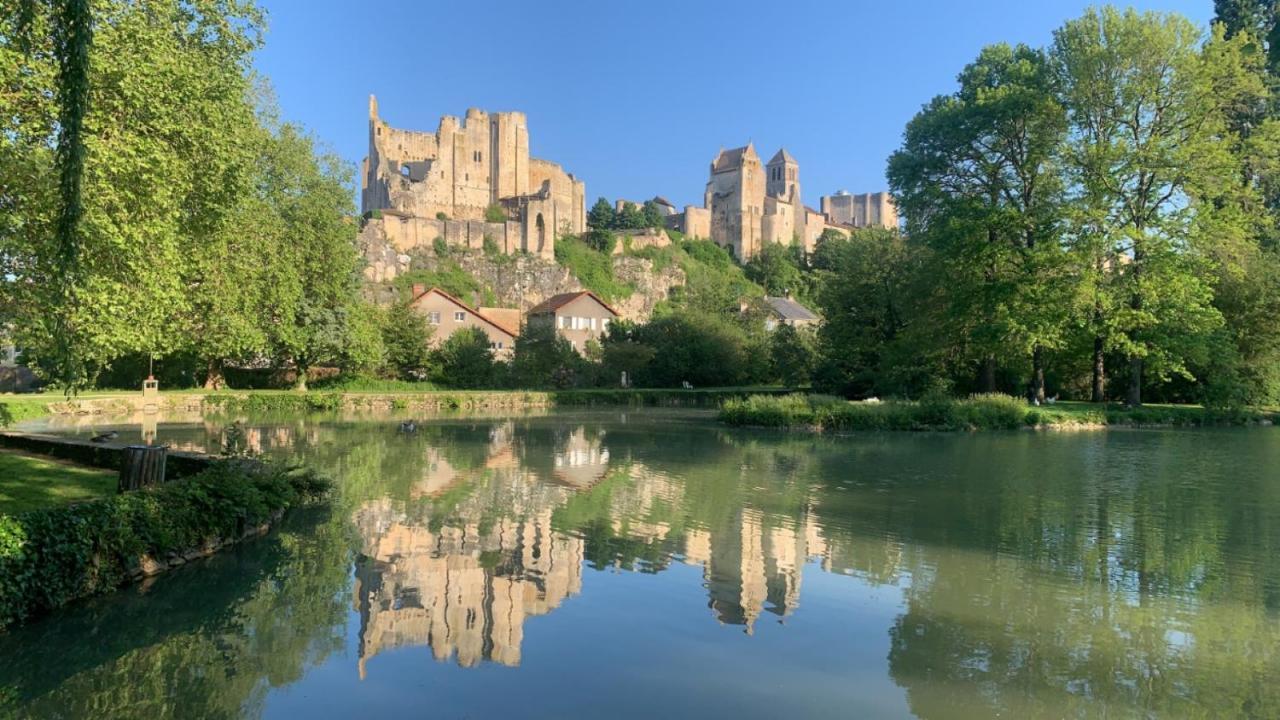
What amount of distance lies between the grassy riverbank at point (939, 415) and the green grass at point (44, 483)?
785 inches

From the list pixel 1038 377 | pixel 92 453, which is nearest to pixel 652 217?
pixel 1038 377

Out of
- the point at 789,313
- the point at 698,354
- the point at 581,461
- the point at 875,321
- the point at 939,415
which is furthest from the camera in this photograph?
the point at 789,313

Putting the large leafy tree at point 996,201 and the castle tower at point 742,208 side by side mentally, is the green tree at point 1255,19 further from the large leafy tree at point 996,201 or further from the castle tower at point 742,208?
the castle tower at point 742,208

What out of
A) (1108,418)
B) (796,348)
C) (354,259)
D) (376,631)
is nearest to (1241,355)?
(1108,418)

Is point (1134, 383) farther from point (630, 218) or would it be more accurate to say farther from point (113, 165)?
point (630, 218)

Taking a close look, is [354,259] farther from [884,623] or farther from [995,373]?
[884,623]

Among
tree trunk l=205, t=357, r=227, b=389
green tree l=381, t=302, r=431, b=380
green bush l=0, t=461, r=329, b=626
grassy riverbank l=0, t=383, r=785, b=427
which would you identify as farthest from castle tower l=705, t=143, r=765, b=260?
green bush l=0, t=461, r=329, b=626

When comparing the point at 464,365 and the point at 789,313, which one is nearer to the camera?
the point at 464,365

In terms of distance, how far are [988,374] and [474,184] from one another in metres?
68.1

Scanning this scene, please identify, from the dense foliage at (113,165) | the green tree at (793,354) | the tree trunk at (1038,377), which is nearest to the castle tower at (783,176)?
the green tree at (793,354)

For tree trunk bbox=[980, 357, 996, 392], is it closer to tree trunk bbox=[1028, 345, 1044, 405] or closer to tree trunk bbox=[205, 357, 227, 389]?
tree trunk bbox=[1028, 345, 1044, 405]

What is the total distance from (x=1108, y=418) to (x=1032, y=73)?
518 inches

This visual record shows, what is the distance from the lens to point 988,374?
112 ft

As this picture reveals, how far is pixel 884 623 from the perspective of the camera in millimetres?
7656
